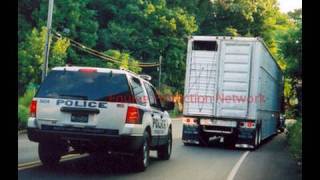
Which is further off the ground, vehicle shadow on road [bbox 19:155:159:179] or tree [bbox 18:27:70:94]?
tree [bbox 18:27:70:94]

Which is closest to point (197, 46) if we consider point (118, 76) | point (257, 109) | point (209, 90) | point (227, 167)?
point (209, 90)

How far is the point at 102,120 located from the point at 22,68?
26596 mm

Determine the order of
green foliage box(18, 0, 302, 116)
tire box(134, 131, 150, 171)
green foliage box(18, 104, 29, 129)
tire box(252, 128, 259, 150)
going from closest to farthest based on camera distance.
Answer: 1. tire box(134, 131, 150, 171)
2. tire box(252, 128, 259, 150)
3. green foliage box(18, 104, 29, 129)
4. green foliage box(18, 0, 302, 116)

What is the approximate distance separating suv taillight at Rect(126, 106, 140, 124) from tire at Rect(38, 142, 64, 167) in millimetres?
1715

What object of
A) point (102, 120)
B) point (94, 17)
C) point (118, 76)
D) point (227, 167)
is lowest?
point (227, 167)

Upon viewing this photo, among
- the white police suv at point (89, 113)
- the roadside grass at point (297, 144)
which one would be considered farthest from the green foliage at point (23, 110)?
the white police suv at point (89, 113)

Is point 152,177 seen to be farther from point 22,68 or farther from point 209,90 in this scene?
point 22,68

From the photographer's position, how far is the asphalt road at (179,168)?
10.6 metres

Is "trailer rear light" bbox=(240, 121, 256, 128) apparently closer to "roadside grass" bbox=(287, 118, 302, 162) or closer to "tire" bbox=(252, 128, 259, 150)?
"tire" bbox=(252, 128, 259, 150)

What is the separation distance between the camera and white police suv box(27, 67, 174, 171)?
34.0 ft

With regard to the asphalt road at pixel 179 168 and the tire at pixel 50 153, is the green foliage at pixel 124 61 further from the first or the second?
the tire at pixel 50 153

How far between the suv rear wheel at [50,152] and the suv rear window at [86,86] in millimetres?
1128

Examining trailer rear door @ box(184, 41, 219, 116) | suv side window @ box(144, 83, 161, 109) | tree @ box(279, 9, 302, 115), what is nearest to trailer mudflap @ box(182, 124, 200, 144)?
trailer rear door @ box(184, 41, 219, 116)
